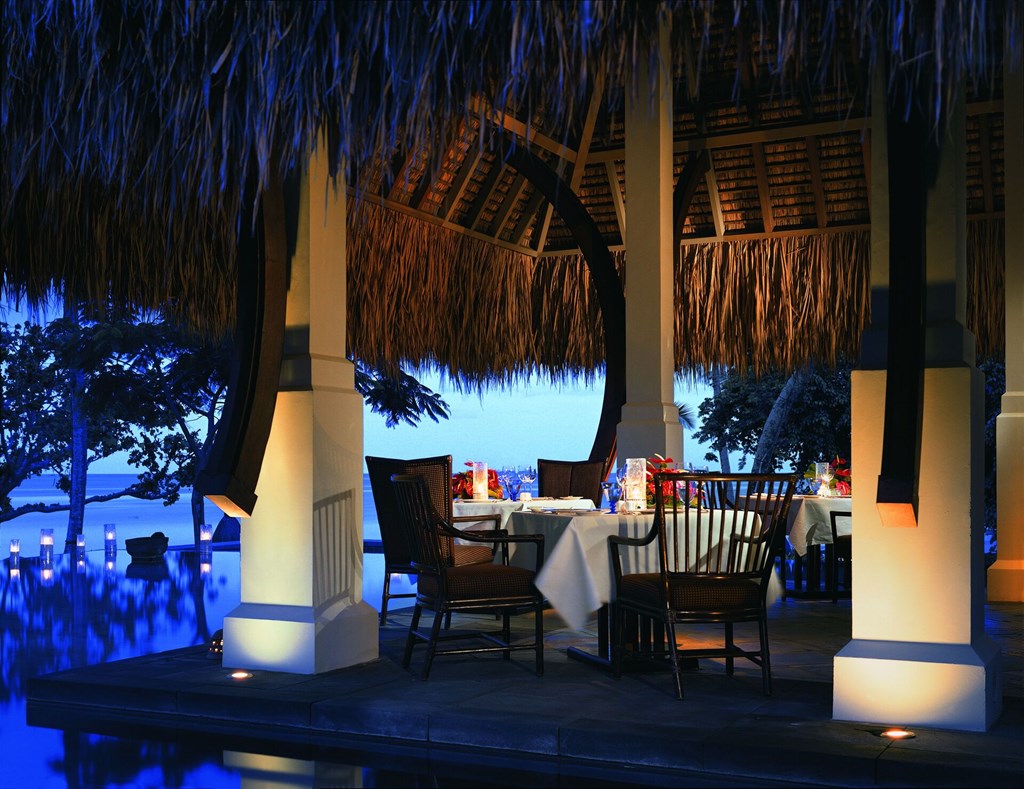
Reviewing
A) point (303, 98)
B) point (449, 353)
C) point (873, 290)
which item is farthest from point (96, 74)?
point (449, 353)

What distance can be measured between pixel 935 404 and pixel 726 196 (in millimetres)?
5293

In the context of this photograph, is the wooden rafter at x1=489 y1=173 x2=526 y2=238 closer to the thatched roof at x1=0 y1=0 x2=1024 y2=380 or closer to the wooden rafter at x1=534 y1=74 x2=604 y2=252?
the wooden rafter at x1=534 y1=74 x2=604 y2=252

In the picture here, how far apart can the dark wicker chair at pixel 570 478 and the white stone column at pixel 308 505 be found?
2.39 metres

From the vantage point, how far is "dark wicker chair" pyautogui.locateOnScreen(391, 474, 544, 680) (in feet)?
15.2

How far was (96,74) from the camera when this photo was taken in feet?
10.9

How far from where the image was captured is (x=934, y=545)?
3777 millimetres

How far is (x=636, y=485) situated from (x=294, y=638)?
5.41 feet

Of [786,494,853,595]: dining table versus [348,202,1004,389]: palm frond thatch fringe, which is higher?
[348,202,1004,389]: palm frond thatch fringe

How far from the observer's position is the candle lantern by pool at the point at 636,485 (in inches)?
204

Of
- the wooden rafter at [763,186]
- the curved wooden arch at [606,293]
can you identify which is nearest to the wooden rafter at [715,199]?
the wooden rafter at [763,186]

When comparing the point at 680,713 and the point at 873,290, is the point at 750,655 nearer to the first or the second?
the point at 680,713

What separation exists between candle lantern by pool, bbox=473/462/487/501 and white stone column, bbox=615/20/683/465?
84cm

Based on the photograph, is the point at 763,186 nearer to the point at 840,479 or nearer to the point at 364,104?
the point at 840,479

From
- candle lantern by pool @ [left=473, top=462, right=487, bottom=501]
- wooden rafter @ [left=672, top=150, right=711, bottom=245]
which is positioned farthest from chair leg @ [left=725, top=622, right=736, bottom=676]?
wooden rafter @ [left=672, top=150, right=711, bottom=245]
